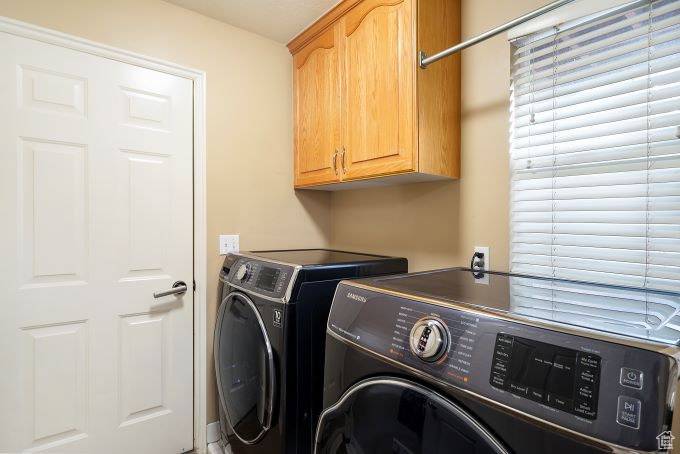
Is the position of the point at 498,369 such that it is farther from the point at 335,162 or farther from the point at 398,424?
the point at 335,162

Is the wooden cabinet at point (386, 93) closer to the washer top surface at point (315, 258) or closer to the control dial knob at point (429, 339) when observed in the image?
the washer top surface at point (315, 258)

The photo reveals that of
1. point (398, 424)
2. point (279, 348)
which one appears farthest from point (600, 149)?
point (279, 348)

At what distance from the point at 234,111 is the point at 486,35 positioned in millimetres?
1425

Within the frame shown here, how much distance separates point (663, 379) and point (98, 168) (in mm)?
2014

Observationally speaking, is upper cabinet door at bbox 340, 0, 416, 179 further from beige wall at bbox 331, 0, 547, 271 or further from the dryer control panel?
the dryer control panel

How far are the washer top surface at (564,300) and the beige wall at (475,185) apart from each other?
314 millimetres

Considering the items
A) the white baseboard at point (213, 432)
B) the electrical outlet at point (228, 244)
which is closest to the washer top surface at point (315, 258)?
the electrical outlet at point (228, 244)

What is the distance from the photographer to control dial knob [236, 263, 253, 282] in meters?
1.56

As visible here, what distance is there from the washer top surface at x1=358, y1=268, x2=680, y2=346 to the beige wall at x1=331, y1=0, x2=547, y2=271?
0.31m

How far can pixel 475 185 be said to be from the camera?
1.48 metres

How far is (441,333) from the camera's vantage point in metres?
0.71

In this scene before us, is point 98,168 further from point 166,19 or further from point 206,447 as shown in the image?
point 206,447

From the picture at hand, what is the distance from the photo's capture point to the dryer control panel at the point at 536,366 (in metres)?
0.47

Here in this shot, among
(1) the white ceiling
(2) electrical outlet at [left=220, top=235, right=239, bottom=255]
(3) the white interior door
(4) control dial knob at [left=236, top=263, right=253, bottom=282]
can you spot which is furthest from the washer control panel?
(1) the white ceiling
